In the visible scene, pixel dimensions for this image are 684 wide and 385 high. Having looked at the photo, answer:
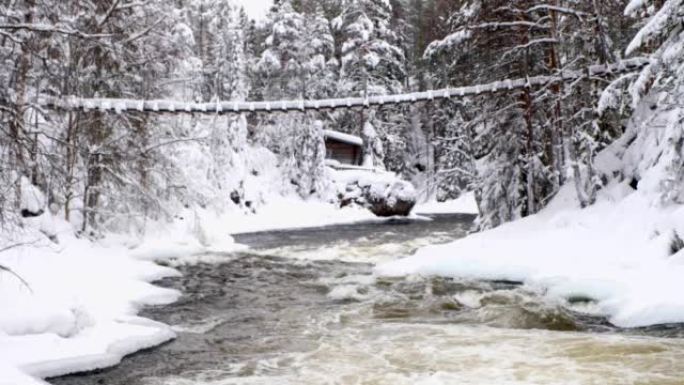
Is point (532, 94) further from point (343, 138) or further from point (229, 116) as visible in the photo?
point (343, 138)

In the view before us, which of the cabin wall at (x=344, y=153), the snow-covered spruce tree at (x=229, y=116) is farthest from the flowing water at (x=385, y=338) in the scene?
the cabin wall at (x=344, y=153)

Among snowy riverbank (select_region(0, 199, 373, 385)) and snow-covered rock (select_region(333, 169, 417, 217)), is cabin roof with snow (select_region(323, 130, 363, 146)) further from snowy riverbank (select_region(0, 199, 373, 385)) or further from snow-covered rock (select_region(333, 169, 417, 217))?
snowy riverbank (select_region(0, 199, 373, 385))

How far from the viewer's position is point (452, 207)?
33.8m

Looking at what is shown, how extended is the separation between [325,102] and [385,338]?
23.9 feet

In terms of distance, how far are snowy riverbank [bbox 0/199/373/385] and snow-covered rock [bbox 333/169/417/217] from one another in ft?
41.6

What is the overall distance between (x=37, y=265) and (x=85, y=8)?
16.3 feet

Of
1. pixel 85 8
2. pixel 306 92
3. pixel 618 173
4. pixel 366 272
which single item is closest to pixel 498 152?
pixel 618 173

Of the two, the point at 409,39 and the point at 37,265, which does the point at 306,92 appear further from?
the point at 37,265

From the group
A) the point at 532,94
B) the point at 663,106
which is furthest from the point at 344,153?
the point at 663,106

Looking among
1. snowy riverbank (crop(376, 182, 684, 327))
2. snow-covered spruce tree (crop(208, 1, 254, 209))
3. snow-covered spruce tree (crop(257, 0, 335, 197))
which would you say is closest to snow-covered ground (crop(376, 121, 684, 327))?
snowy riverbank (crop(376, 182, 684, 327))

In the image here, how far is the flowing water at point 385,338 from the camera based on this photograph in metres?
5.21

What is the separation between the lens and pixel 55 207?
39.8 feet

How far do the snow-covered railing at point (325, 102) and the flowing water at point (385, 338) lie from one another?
337 centimetres

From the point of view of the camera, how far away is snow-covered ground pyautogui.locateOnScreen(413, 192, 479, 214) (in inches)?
1248
